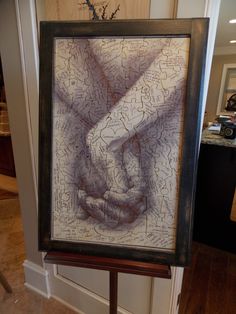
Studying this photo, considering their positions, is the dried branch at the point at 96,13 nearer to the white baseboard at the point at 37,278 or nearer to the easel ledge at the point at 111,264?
the easel ledge at the point at 111,264

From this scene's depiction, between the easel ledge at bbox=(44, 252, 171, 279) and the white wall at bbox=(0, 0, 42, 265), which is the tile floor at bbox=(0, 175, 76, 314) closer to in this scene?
the white wall at bbox=(0, 0, 42, 265)

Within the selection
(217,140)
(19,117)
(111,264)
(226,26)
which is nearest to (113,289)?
(111,264)

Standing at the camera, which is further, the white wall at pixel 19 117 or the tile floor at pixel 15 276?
the tile floor at pixel 15 276

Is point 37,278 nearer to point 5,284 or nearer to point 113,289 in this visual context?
point 5,284

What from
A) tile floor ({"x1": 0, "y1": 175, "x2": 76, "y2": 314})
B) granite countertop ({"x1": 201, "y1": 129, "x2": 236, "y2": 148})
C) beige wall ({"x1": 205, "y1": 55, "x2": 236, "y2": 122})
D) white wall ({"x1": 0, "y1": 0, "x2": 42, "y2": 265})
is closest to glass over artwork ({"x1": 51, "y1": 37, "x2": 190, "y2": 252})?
white wall ({"x1": 0, "y1": 0, "x2": 42, "y2": 265})

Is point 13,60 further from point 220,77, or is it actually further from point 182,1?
point 220,77

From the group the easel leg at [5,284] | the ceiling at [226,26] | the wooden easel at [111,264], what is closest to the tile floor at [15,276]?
the easel leg at [5,284]
